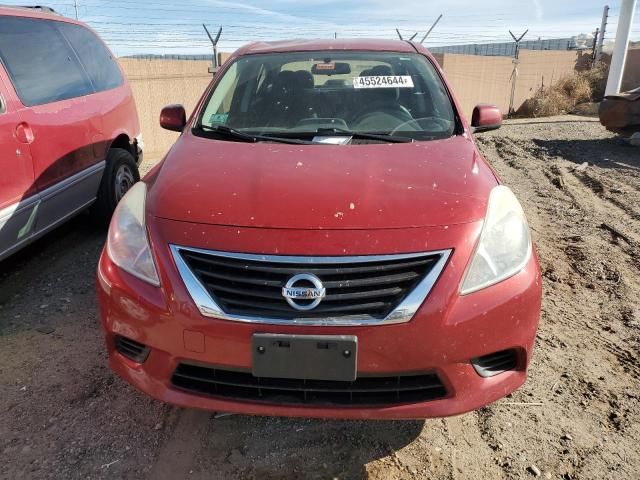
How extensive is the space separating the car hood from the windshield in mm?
346

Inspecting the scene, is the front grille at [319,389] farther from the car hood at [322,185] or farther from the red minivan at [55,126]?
the red minivan at [55,126]

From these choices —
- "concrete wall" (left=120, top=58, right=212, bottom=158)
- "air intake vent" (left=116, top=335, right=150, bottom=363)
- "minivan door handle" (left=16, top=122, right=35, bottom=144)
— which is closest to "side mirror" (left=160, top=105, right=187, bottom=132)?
"minivan door handle" (left=16, top=122, right=35, bottom=144)

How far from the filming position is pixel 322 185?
7.32 ft

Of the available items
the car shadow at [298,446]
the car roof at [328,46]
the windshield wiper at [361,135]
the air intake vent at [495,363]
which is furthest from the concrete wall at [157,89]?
the air intake vent at [495,363]

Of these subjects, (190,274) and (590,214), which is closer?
(190,274)

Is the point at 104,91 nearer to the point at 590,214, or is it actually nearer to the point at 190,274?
the point at 190,274

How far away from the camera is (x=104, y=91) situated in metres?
4.81

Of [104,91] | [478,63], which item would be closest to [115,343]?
[104,91]

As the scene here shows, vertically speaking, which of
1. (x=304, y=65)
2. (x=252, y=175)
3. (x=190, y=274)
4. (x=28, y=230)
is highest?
(x=304, y=65)

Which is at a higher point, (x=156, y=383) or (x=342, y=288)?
(x=342, y=288)

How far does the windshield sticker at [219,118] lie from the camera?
10.3ft

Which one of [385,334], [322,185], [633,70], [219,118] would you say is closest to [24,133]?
[219,118]

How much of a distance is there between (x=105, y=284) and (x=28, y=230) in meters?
1.78

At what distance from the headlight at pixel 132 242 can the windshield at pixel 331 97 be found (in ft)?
3.03
